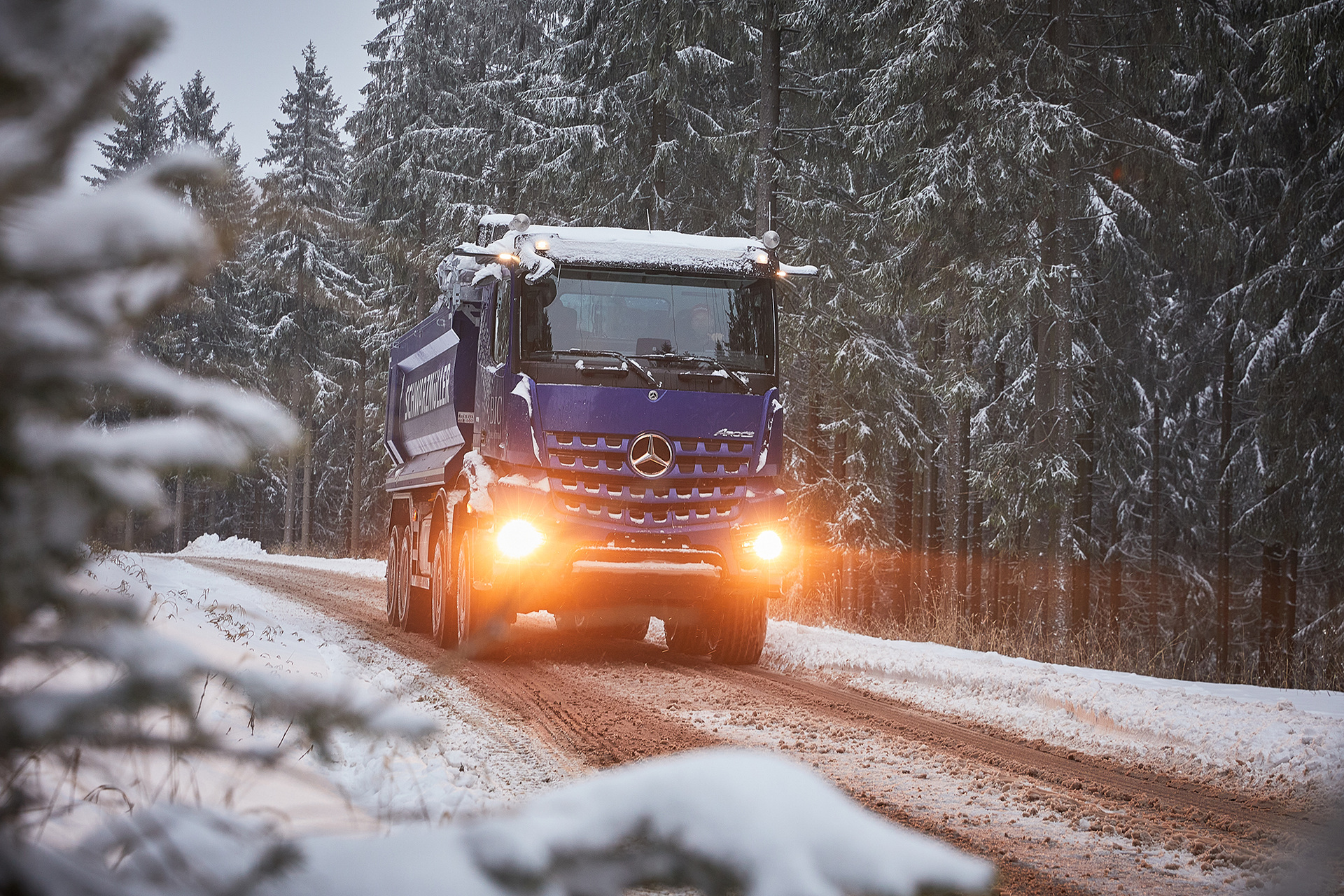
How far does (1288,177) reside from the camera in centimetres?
2211

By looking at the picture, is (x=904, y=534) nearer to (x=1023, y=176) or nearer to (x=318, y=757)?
(x=1023, y=176)

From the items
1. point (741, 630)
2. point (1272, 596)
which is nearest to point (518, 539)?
point (741, 630)

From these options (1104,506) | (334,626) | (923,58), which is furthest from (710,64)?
(1104,506)

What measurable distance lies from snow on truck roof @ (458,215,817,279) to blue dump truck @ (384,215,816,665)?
0.7 inches

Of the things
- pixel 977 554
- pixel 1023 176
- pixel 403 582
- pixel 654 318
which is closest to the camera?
pixel 654 318

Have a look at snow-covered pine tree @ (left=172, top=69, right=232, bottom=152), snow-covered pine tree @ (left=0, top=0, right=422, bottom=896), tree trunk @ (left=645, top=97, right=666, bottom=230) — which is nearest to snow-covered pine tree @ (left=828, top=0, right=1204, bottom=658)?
tree trunk @ (left=645, top=97, right=666, bottom=230)

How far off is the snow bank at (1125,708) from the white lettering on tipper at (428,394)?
5.03 meters

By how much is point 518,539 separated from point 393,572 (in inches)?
226

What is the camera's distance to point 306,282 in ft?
137

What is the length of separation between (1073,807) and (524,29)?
1244 inches

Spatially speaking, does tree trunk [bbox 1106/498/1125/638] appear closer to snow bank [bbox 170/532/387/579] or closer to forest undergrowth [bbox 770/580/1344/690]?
forest undergrowth [bbox 770/580/1344/690]

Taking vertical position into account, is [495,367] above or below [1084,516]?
above

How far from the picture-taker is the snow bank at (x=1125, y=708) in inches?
251

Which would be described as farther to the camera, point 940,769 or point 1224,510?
point 1224,510
